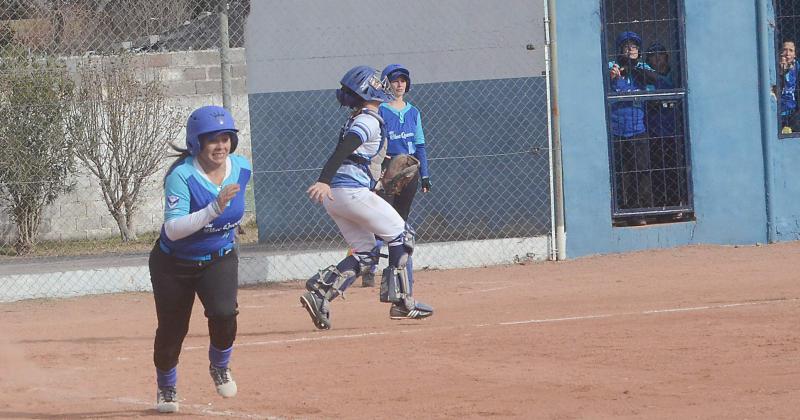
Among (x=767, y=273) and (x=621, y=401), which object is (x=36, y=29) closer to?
(x=767, y=273)

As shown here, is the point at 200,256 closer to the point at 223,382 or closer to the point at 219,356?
the point at 219,356

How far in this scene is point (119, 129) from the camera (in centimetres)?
1534

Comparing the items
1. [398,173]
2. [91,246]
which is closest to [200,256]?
[398,173]

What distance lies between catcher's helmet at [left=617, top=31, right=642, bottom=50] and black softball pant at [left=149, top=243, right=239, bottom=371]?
8316 mm

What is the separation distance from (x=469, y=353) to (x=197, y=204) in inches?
97.4

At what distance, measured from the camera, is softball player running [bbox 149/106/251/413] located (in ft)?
20.4

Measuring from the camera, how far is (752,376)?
6.89 meters

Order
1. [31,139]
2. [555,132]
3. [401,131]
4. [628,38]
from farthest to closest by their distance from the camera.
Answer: [31,139]
[628,38]
[555,132]
[401,131]

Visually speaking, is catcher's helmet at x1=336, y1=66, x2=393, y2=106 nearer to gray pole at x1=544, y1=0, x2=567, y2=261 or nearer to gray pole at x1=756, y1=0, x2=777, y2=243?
gray pole at x1=544, y1=0, x2=567, y2=261

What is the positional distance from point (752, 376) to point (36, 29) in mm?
13580

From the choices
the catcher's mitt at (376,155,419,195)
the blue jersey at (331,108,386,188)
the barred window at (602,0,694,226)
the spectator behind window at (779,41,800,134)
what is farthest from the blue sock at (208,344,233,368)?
the spectator behind window at (779,41,800,134)

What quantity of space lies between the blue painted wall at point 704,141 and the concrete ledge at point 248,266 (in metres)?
0.79

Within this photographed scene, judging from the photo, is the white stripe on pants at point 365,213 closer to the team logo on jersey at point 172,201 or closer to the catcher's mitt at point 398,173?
the catcher's mitt at point 398,173

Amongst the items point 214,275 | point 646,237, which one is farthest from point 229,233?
point 646,237
